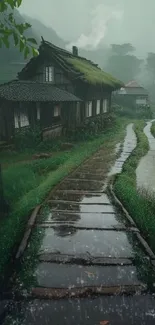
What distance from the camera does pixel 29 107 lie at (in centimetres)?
1773

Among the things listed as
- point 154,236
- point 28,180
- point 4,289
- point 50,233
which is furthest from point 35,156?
point 4,289

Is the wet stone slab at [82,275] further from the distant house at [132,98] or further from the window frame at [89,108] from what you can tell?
the distant house at [132,98]

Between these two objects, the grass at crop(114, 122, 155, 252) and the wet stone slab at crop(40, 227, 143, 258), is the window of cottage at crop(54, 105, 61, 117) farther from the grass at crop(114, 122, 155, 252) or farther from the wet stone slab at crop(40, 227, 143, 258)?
the wet stone slab at crop(40, 227, 143, 258)

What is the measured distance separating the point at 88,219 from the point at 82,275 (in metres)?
2.19

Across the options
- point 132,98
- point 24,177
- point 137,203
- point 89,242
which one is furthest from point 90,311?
point 132,98

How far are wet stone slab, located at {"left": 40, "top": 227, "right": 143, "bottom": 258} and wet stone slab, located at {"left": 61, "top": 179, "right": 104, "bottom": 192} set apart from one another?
9.05 feet

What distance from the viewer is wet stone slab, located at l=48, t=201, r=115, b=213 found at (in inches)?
282

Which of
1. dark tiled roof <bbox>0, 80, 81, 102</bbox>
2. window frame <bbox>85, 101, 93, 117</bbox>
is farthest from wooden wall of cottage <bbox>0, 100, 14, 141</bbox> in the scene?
window frame <bbox>85, 101, 93, 117</bbox>

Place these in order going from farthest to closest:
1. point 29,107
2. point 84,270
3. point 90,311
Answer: point 29,107 < point 84,270 < point 90,311

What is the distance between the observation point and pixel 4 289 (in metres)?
4.20

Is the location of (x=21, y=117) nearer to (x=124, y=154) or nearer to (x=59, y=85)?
(x=59, y=85)

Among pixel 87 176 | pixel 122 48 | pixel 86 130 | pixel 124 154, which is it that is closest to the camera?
pixel 87 176

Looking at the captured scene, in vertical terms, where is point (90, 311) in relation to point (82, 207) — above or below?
below

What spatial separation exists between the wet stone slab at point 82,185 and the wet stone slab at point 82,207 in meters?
1.28
